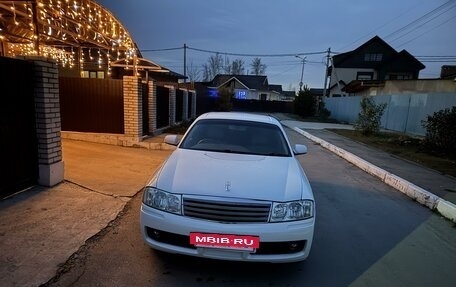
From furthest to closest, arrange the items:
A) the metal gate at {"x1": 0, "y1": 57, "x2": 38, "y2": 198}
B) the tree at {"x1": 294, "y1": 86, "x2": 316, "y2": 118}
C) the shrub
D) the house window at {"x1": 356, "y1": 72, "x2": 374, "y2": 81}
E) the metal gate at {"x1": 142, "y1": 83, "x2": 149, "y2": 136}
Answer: the house window at {"x1": 356, "y1": 72, "x2": 374, "y2": 81}, the shrub, the tree at {"x1": 294, "y1": 86, "x2": 316, "y2": 118}, the metal gate at {"x1": 142, "y1": 83, "x2": 149, "y2": 136}, the metal gate at {"x1": 0, "y1": 57, "x2": 38, "y2": 198}

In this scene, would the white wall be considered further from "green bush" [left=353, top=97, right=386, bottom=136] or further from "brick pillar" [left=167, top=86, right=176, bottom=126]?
"brick pillar" [left=167, top=86, right=176, bottom=126]

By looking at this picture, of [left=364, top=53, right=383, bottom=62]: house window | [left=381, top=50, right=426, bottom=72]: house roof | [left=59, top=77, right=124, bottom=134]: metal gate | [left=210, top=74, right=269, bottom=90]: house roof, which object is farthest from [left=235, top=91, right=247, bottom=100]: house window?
[left=59, top=77, right=124, bottom=134]: metal gate

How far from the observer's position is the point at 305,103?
3628 centimetres

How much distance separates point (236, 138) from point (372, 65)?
5151 cm

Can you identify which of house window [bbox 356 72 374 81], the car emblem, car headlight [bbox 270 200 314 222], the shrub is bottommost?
the shrub

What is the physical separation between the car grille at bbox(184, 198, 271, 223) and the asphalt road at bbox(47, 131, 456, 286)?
2.06 ft

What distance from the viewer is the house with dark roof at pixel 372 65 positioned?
4706 centimetres

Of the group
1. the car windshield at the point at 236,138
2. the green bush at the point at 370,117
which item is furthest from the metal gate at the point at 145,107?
Answer: the green bush at the point at 370,117

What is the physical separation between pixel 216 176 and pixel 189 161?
0.53 meters

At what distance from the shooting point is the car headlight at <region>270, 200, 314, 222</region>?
3.14 metres

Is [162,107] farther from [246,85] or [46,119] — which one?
[246,85]

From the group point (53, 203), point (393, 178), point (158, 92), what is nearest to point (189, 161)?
point (53, 203)

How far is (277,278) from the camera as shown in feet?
10.9

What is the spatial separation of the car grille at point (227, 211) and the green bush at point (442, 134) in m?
10.8
